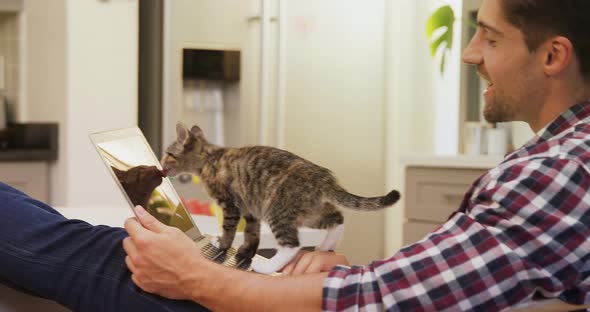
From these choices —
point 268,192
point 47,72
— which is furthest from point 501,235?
point 47,72

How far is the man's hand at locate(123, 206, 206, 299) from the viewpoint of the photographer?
980mm

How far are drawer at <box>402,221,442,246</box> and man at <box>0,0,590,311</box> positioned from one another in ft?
6.32

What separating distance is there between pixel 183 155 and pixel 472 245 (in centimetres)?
42

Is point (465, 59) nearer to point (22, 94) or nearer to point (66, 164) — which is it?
point (66, 164)

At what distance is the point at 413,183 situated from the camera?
3033 mm

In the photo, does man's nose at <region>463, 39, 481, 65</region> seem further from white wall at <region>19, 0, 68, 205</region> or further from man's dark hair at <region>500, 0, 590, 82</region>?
white wall at <region>19, 0, 68, 205</region>

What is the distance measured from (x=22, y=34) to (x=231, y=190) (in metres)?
2.54

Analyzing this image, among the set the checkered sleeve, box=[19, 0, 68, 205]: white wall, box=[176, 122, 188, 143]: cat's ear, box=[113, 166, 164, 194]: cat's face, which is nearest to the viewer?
the checkered sleeve

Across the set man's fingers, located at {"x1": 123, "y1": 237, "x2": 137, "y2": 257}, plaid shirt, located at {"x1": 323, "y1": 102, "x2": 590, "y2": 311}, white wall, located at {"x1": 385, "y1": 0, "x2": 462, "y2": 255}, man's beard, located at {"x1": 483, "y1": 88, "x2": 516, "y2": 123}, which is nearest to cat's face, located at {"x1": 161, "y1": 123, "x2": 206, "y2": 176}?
man's fingers, located at {"x1": 123, "y1": 237, "x2": 137, "y2": 257}

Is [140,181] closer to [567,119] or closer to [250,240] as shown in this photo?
[250,240]

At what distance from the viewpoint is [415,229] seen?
9.96ft

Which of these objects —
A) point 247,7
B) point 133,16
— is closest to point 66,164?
point 133,16

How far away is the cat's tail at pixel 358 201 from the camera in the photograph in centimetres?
97

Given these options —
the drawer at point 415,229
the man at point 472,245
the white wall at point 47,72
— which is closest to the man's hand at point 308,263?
the man at point 472,245
